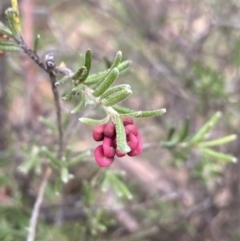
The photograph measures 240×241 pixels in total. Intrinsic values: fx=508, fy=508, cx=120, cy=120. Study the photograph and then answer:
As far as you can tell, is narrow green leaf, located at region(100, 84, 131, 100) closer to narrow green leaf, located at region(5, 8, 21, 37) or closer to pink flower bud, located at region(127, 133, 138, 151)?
pink flower bud, located at region(127, 133, 138, 151)

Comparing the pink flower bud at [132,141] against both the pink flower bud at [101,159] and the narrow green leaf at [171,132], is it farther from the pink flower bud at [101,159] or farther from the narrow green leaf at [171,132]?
the narrow green leaf at [171,132]

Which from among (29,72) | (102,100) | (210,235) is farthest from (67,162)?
(210,235)

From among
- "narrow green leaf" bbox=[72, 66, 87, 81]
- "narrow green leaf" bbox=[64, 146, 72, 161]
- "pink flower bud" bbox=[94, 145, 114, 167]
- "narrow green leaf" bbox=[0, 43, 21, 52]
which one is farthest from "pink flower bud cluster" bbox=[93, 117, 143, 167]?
"narrow green leaf" bbox=[64, 146, 72, 161]

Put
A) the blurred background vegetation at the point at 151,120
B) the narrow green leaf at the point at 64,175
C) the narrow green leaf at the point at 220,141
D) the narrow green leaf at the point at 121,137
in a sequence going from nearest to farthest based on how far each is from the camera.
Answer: the narrow green leaf at the point at 121,137, the narrow green leaf at the point at 64,175, the narrow green leaf at the point at 220,141, the blurred background vegetation at the point at 151,120

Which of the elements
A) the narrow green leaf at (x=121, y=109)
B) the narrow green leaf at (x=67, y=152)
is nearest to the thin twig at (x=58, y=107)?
the narrow green leaf at (x=67, y=152)

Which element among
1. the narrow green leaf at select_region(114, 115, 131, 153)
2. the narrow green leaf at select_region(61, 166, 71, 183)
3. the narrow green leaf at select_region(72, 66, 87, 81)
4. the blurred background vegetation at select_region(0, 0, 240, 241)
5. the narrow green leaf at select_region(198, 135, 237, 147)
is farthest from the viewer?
the blurred background vegetation at select_region(0, 0, 240, 241)

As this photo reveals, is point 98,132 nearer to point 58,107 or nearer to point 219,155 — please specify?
point 58,107

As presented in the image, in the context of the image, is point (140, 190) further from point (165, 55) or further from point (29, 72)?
point (29, 72)
